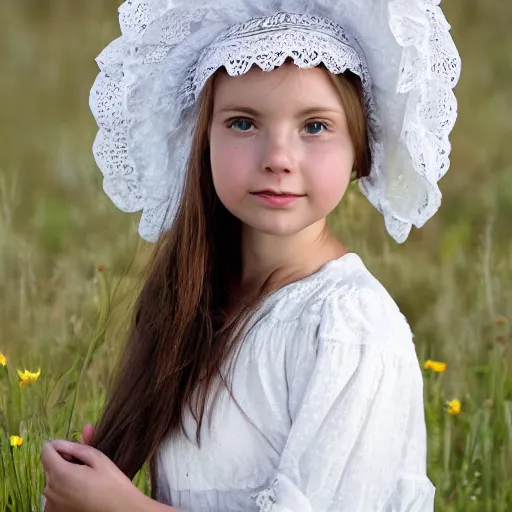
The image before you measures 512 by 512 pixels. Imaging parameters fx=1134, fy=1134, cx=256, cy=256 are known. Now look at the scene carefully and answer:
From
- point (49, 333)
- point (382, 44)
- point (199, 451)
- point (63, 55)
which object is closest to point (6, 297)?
point (49, 333)

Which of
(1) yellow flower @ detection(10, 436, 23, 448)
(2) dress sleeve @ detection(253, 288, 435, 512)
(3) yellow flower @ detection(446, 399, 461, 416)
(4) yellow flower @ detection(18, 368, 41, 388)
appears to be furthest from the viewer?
(3) yellow flower @ detection(446, 399, 461, 416)

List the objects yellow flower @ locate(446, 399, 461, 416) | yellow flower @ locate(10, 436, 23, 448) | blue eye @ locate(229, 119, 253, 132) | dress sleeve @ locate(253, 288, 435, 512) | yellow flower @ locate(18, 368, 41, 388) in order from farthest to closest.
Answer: yellow flower @ locate(446, 399, 461, 416) < yellow flower @ locate(18, 368, 41, 388) < yellow flower @ locate(10, 436, 23, 448) < blue eye @ locate(229, 119, 253, 132) < dress sleeve @ locate(253, 288, 435, 512)

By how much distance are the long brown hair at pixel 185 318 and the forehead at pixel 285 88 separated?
0.03 m

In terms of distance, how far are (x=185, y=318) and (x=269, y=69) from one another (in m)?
0.38

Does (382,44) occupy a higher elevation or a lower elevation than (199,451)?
higher

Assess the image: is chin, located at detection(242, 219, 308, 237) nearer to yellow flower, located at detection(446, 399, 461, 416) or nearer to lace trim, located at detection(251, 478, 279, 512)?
lace trim, located at detection(251, 478, 279, 512)

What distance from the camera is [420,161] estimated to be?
58.5 inches

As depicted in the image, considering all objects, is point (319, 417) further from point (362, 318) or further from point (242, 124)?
point (242, 124)

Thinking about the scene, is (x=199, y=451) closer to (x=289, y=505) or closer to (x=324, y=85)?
(x=289, y=505)

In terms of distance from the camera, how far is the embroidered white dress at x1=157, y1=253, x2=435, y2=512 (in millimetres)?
1347

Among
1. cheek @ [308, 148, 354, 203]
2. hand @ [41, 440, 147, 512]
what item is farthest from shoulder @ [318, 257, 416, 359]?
hand @ [41, 440, 147, 512]

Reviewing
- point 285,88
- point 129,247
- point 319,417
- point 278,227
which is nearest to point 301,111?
point 285,88

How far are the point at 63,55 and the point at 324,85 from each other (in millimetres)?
2947

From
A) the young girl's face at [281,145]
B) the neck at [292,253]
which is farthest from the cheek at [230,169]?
the neck at [292,253]
